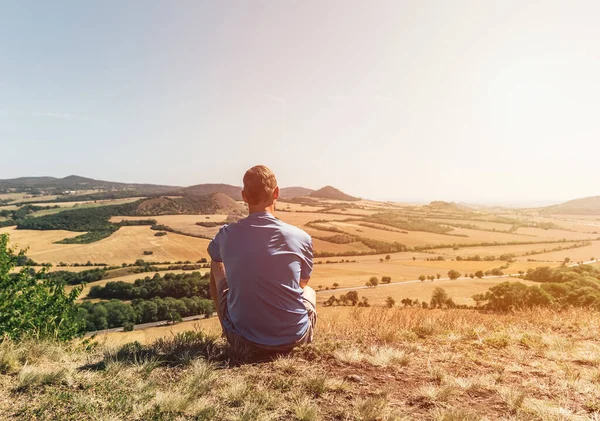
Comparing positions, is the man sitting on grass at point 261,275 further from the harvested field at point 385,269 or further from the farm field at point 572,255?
the farm field at point 572,255

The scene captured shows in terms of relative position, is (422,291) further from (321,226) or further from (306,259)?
(306,259)

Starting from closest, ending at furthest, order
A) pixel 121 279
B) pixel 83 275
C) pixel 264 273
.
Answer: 1. pixel 264 273
2. pixel 121 279
3. pixel 83 275

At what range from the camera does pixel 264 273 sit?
4055mm

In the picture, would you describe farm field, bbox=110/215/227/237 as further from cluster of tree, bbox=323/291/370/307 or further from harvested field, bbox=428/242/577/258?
harvested field, bbox=428/242/577/258

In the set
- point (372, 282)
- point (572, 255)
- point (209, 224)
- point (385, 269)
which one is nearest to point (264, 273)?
point (372, 282)

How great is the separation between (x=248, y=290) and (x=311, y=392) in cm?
136

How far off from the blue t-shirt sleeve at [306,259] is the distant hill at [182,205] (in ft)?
251

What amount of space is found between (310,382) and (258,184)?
2.44 m

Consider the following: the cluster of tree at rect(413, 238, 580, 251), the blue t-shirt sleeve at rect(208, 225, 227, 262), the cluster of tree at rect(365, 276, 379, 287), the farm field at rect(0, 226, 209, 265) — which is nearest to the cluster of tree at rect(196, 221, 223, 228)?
the farm field at rect(0, 226, 209, 265)

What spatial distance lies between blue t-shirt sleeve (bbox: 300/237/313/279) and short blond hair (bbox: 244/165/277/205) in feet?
2.59

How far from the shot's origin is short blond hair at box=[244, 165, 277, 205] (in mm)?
4211

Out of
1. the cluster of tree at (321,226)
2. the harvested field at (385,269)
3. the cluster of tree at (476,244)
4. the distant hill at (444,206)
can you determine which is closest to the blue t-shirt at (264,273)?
the harvested field at (385,269)

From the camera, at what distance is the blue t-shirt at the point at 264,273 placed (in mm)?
4082

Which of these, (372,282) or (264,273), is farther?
(372,282)
